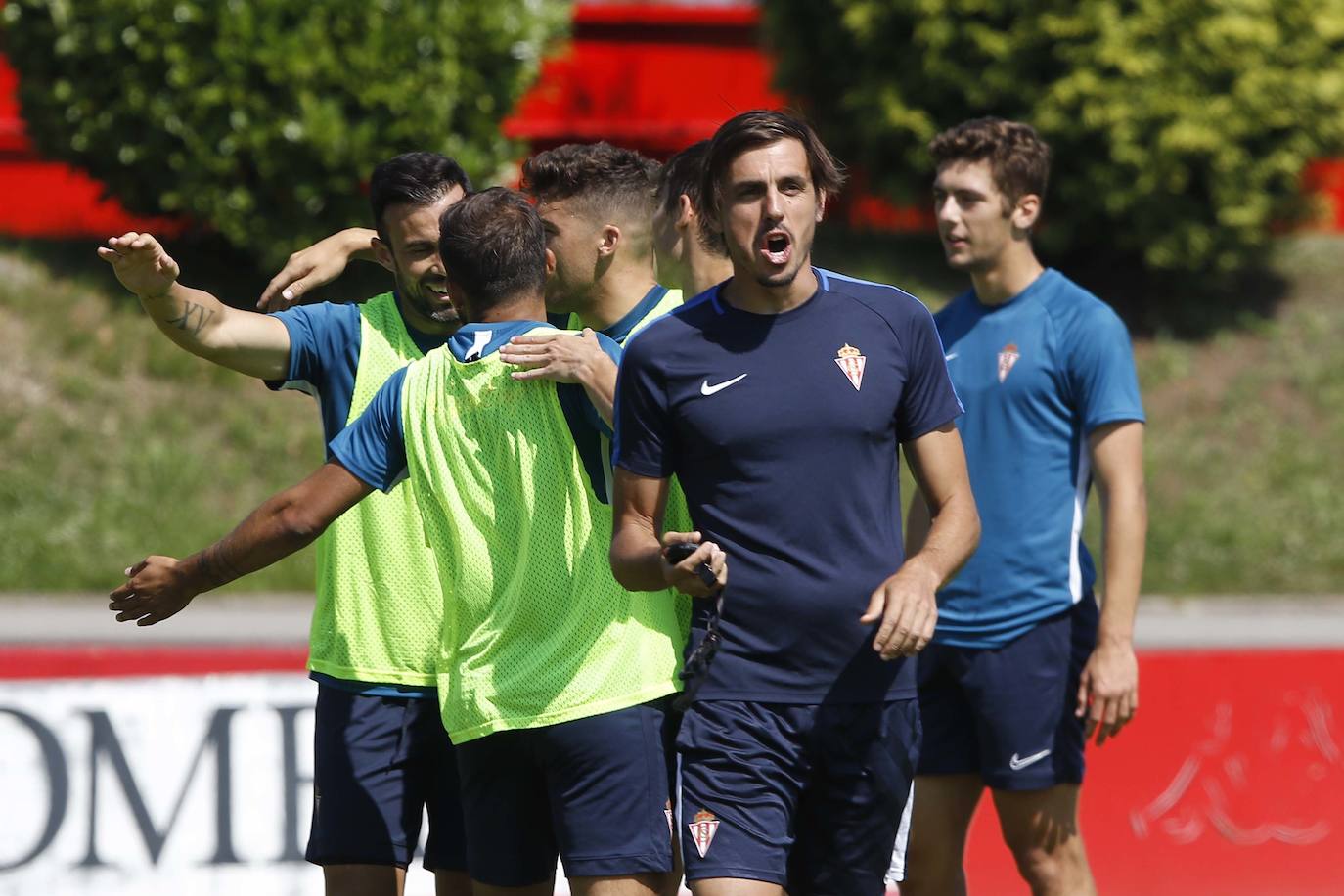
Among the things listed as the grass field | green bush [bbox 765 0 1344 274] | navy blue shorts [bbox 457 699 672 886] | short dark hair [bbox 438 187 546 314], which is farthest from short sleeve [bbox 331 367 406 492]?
green bush [bbox 765 0 1344 274]

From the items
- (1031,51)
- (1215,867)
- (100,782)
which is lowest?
(1215,867)

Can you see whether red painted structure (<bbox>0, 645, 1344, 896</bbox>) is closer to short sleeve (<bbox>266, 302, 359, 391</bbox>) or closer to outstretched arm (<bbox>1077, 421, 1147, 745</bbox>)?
outstretched arm (<bbox>1077, 421, 1147, 745</bbox>)

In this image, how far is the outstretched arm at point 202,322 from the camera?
4.10 metres

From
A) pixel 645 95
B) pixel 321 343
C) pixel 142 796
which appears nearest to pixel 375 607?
pixel 321 343

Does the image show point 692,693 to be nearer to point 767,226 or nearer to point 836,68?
point 767,226

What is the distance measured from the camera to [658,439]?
3598 mm

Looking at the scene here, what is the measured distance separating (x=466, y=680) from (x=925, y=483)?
3.59 ft

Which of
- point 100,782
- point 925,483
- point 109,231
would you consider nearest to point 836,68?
point 109,231

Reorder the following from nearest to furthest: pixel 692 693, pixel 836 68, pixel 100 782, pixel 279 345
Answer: pixel 692 693, pixel 279 345, pixel 100 782, pixel 836 68

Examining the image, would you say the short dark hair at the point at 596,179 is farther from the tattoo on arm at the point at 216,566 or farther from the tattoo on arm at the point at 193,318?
the tattoo on arm at the point at 216,566

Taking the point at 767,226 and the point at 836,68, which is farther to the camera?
the point at 836,68

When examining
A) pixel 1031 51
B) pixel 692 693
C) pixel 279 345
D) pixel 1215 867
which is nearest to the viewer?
pixel 692 693

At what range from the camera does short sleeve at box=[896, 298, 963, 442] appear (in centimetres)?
368

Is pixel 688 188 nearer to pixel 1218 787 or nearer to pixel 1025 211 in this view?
pixel 1025 211
